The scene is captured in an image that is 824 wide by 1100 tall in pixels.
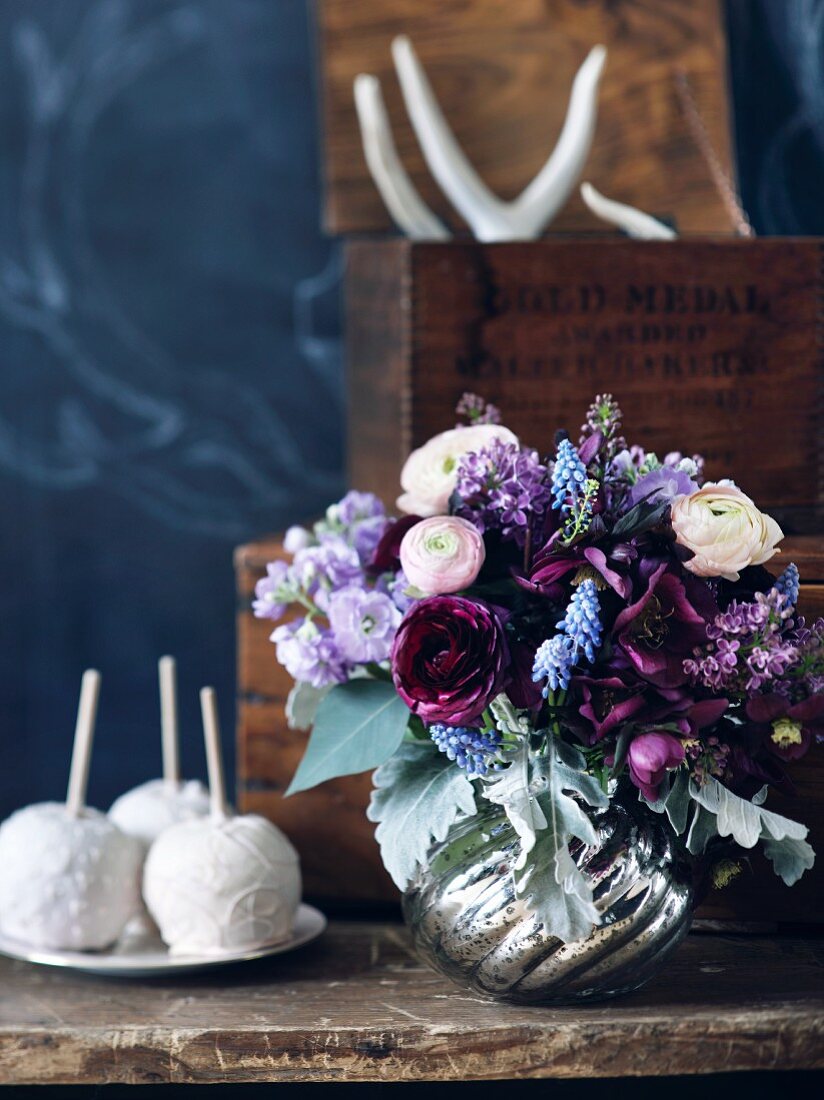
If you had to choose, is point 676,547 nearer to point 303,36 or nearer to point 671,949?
point 671,949

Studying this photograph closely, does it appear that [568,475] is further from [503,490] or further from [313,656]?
[313,656]

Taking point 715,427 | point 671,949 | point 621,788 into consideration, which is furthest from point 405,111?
point 671,949

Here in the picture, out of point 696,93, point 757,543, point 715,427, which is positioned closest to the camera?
point 757,543

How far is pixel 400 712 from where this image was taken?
93 centimetres

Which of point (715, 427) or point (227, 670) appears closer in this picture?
point (715, 427)

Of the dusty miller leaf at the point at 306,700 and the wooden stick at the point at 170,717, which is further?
the wooden stick at the point at 170,717

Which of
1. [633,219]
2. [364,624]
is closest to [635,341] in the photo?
[633,219]

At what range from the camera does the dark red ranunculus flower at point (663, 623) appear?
826 mm

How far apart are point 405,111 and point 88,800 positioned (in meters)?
0.94

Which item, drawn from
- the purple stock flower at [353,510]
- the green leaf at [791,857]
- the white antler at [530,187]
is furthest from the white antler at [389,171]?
the green leaf at [791,857]

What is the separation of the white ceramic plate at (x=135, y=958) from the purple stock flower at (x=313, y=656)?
0.26 meters

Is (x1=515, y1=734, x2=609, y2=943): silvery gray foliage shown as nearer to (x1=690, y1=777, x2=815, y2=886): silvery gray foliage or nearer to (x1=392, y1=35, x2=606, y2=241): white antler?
(x1=690, y1=777, x2=815, y2=886): silvery gray foliage

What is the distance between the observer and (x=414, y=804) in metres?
0.91

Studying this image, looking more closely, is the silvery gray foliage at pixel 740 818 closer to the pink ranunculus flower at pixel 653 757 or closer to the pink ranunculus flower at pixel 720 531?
the pink ranunculus flower at pixel 653 757
